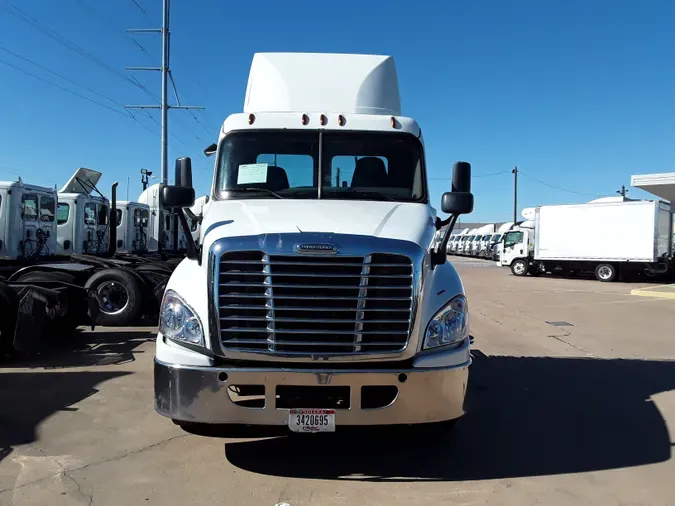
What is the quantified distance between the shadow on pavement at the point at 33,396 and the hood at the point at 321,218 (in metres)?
2.40

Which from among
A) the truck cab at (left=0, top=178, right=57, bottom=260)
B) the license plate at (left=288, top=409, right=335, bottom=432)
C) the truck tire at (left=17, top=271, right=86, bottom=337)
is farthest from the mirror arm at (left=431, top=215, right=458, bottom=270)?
the truck cab at (left=0, top=178, right=57, bottom=260)

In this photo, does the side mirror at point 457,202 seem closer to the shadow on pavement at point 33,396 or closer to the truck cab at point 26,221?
the shadow on pavement at point 33,396

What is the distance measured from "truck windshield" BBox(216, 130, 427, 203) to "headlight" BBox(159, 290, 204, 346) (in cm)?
141

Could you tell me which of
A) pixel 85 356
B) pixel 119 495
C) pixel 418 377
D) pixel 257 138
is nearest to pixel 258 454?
pixel 119 495

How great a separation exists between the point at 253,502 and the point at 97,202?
12.5 metres

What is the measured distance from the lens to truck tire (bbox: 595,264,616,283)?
25500 mm

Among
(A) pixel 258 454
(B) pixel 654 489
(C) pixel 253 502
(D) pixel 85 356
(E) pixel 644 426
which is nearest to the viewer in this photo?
(C) pixel 253 502

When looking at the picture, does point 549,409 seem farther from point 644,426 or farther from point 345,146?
point 345,146

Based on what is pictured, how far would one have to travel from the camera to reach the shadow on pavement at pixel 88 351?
7445 mm

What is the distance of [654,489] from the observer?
3994 mm

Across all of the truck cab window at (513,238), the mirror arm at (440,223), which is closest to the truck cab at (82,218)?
the mirror arm at (440,223)

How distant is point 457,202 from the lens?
188 inches

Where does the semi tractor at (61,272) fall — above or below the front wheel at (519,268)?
above

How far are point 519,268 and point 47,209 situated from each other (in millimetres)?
22750
